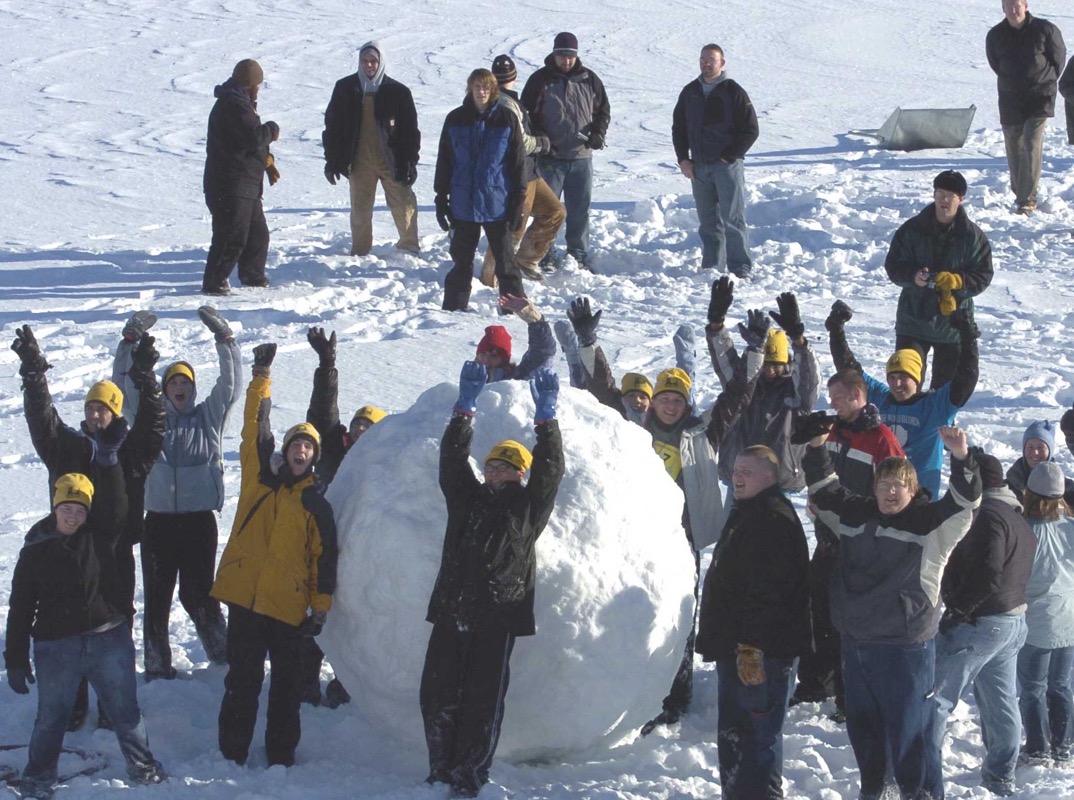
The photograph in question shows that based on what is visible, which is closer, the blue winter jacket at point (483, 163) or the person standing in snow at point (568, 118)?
the blue winter jacket at point (483, 163)

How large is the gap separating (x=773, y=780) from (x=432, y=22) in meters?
18.6

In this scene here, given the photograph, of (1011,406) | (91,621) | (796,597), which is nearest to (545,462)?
(796,597)

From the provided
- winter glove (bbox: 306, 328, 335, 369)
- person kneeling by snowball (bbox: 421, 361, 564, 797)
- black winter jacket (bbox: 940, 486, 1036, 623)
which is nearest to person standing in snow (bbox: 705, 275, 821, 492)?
black winter jacket (bbox: 940, 486, 1036, 623)

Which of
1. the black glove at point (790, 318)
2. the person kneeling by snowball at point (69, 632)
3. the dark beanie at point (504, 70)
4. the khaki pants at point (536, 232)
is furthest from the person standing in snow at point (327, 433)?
the dark beanie at point (504, 70)

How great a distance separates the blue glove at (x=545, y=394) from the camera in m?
5.79

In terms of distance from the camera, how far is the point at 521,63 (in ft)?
65.1

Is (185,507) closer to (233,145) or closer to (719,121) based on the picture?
(233,145)

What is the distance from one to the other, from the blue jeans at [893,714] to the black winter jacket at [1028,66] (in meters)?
8.43

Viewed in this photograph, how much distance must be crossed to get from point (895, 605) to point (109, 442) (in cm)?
306

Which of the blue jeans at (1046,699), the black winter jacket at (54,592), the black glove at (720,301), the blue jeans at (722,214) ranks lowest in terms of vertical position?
the blue jeans at (1046,699)

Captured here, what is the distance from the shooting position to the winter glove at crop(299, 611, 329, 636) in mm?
6074

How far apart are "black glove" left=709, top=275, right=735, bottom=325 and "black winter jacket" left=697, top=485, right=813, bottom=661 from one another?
6.51 ft

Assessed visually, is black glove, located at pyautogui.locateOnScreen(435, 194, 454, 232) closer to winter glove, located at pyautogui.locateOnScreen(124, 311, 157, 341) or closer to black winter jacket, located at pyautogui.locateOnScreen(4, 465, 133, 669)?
winter glove, located at pyautogui.locateOnScreen(124, 311, 157, 341)

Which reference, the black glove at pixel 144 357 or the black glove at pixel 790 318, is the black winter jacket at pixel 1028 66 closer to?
the black glove at pixel 790 318
